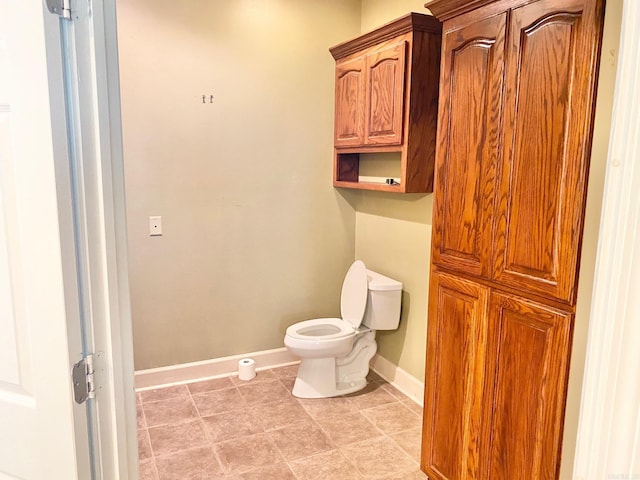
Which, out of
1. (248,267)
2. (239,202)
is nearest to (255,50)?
(239,202)

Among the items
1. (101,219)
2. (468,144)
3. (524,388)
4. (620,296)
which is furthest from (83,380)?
(468,144)

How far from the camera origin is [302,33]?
3314 mm

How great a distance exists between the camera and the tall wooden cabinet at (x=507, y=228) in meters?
1.45

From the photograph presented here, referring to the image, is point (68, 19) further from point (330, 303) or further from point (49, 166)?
point (330, 303)

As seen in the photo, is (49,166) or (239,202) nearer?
(49,166)

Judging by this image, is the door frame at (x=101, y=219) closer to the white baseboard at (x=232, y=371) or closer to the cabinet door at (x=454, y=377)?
the cabinet door at (x=454, y=377)

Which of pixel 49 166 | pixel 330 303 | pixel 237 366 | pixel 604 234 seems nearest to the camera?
pixel 604 234

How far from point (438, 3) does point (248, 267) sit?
7.02 feet

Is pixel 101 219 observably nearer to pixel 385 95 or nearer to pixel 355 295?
pixel 385 95

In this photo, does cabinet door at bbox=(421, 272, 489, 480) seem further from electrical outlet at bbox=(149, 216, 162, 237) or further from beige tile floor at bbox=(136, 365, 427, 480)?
electrical outlet at bbox=(149, 216, 162, 237)

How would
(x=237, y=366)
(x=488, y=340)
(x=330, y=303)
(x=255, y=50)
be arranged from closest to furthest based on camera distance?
(x=488, y=340)
(x=255, y=50)
(x=237, y=366)
(x=330, y=303)

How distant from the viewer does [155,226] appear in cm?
307

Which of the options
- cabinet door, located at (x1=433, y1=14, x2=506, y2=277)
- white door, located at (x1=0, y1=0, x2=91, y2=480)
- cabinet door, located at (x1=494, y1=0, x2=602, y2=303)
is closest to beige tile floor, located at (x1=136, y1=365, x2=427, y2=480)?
cabinet door, located at (x1=433, y1=14, x2=506, y2=277)

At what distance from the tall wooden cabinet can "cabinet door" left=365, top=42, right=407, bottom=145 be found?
734 mm
